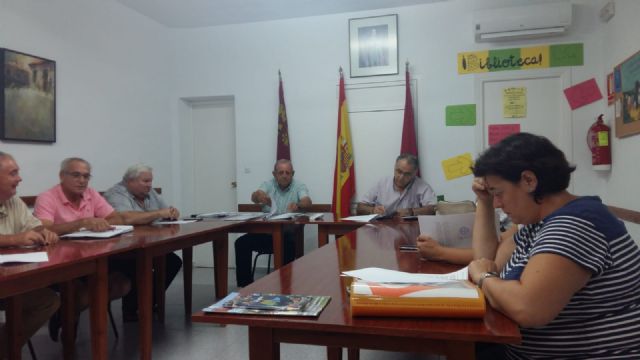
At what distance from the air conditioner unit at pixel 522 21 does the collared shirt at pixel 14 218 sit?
11.8ft

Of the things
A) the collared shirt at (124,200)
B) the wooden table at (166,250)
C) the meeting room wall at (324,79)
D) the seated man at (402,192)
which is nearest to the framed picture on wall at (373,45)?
the meeting room wall at (324,79)

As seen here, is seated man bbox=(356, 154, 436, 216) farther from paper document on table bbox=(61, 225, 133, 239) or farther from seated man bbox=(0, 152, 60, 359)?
seated man bbox=(0, 152, 60, 359)

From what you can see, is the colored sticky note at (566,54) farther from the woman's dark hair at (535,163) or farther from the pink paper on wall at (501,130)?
the woman's dark hair at (535,163)

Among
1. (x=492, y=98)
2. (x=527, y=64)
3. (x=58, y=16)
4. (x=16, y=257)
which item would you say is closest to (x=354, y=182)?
(x=492, y=98)

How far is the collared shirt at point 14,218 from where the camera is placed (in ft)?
7.22

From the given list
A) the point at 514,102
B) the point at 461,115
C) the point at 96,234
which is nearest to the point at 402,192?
the point at 461,115

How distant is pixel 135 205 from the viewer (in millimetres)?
3219

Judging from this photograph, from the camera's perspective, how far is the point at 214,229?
2848mm

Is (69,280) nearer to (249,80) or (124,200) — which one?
(124,200)

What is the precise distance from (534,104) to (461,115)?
63cm

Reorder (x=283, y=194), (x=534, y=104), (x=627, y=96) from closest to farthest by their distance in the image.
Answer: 1. (x=627, y=96)
2. (x=534, y=104)
3. (x=283, y=194)

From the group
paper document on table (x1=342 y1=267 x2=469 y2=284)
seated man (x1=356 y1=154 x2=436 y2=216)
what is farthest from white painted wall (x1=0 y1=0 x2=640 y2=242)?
paper document on table (x1=342 y1=267 x2=469 y2=284)

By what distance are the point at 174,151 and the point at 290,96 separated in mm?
1445

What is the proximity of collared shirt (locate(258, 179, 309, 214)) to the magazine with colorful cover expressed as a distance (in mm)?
3009
